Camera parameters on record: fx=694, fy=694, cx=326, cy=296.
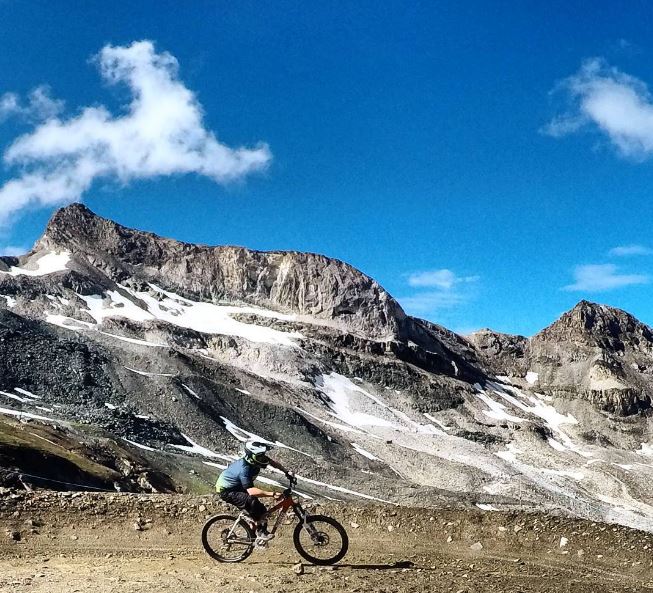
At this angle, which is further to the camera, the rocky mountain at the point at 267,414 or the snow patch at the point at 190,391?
the snow patch at the point at 190,391

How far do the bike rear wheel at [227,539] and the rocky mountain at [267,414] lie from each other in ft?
81.1

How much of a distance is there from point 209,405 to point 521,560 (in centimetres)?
9747

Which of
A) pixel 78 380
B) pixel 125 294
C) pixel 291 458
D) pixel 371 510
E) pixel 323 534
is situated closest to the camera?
pixel 323 534

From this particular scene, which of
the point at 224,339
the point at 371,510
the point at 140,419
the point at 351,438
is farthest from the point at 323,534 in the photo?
the point at 224,339

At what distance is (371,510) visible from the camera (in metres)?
22.1

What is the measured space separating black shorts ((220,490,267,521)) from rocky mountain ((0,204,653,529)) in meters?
25.5

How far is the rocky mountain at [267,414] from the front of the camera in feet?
267

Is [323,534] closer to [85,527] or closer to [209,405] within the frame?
[85,527]

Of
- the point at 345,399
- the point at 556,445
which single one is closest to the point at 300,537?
the point at 345,399

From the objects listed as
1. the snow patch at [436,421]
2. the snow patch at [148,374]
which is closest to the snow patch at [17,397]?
the snow patch at [148,374]

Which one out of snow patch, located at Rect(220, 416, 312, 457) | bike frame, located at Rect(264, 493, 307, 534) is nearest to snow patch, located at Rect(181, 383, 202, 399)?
snow patch, located at Rect(220, 416, 312, 457)

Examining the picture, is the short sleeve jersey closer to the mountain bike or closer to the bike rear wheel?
the mountain bike

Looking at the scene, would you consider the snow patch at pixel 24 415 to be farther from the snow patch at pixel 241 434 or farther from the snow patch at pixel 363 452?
the snow patch at pixel 363 452

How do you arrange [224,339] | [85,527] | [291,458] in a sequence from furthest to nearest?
[224,339], [291,458], [85,527]
